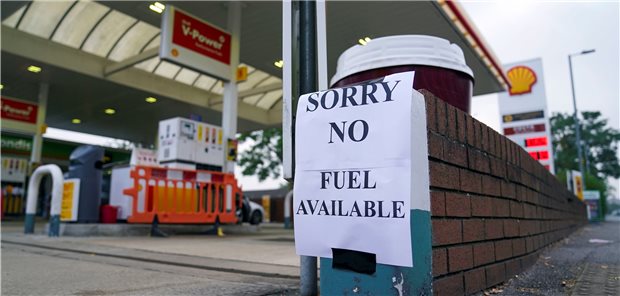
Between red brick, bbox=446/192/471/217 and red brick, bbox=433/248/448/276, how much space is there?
21cm

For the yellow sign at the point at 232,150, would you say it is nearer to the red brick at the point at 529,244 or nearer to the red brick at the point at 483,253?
the red brick at the point at 529,244

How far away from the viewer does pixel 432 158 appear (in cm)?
207

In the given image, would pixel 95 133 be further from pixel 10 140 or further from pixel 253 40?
pixel 253 40

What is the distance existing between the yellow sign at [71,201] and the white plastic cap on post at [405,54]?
6869mm

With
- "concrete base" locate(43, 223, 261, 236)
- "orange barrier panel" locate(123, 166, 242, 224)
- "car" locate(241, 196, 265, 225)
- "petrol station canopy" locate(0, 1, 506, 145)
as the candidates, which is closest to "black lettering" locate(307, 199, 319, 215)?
"orange barrier panel" locate(123, 166, 242, 224)

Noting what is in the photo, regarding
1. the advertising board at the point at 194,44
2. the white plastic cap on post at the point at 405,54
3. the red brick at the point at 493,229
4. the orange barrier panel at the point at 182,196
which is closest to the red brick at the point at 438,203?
the red brick at the point at 493,229

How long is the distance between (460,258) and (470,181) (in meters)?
0.49

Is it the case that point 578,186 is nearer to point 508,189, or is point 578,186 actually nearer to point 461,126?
point 508,189

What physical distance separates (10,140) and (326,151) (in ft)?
73.9

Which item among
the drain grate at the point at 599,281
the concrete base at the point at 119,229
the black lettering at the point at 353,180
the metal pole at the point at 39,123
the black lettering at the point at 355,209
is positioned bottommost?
the drain grate at the point at 599,281

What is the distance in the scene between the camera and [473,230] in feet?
8.11

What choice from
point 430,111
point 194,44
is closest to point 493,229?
point 430,111

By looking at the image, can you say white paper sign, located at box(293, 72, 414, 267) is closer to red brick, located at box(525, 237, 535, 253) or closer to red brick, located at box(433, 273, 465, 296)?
red brick, located at box(433, 273, 465, 296)

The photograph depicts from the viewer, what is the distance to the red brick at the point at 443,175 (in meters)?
2.06
